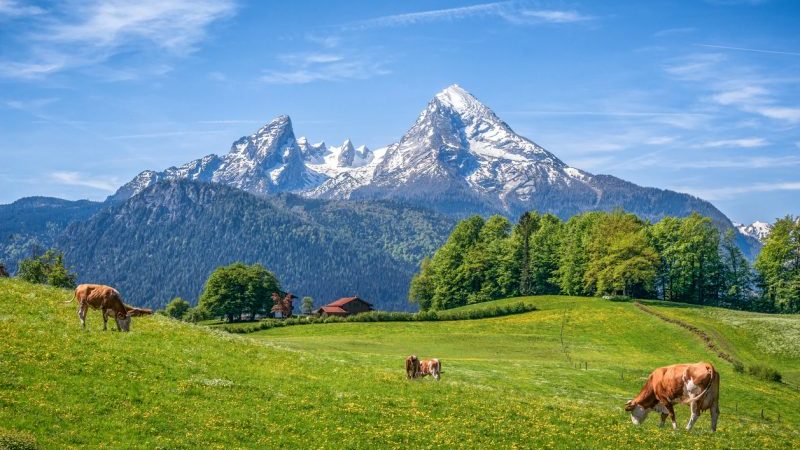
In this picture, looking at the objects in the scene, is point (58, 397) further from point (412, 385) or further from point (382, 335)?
point (382, 335)

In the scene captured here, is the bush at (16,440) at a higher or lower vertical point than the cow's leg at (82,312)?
lower

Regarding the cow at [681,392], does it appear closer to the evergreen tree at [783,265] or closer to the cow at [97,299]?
the cow at [97,299]

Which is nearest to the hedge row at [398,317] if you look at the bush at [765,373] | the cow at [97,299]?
the bush at [765,373]

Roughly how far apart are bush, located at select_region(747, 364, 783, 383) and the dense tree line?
50.0m

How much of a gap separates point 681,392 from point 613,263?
100m

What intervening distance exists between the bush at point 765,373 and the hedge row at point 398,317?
48.4 meters

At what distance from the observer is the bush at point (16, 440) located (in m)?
23.5

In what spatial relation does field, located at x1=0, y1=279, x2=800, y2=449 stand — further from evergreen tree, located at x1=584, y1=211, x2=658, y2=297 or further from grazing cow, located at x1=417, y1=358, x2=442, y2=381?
evergreen tree, located at x1=584, y1=211, x2=658, y2=297

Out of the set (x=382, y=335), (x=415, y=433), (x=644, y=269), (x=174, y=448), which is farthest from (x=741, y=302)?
(x=174, y=448)

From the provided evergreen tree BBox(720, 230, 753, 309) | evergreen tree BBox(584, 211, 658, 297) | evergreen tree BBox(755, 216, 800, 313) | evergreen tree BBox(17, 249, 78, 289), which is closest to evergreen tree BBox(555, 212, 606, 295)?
evergreen tree BBox(584, 211, 658, 297)

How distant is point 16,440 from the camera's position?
23844 mm

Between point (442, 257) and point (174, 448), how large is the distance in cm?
13538

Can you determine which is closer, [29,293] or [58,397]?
[58,397]

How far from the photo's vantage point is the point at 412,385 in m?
40.8
